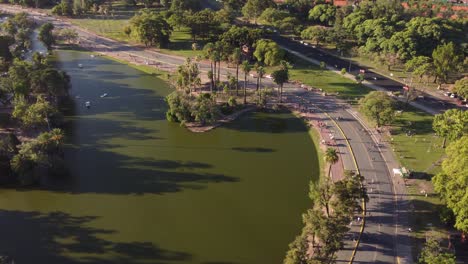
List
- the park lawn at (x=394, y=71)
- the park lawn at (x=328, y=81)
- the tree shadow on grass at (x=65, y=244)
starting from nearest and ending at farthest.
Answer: the tree shadow on grass at (x=65, y=244) < the park lawn at (x=328, y=81) < the park lawn at (x=394, y=71)

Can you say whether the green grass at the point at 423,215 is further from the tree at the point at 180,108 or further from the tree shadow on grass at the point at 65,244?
the tree at the point at 180,108

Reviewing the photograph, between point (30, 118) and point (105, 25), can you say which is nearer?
point (30, 118)

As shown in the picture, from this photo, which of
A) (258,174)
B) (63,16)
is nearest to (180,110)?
(258,174)

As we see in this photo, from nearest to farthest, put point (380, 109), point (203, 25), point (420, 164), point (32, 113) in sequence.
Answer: point (420, 164) < point (32, 113) < point (380, 109) < point (203, 25)

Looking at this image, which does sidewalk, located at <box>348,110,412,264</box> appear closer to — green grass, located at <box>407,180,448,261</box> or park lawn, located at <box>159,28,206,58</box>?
green grass, located at <box>407,180,448,261</box>

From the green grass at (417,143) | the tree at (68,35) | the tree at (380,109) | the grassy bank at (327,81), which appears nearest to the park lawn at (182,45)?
the grassy bank at (327,81)

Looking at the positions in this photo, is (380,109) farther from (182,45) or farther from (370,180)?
(182,45)

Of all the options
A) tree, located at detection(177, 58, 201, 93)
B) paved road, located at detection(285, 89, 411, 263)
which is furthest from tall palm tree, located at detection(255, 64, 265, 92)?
paved road, located at detection(285, 89, 411, 263)

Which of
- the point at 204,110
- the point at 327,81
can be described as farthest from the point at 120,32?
the point at 327,81
